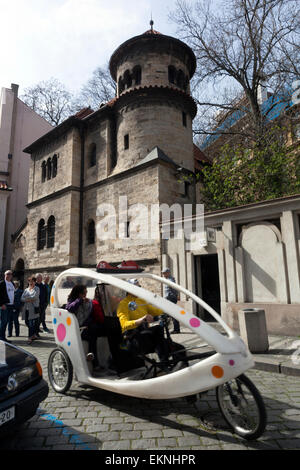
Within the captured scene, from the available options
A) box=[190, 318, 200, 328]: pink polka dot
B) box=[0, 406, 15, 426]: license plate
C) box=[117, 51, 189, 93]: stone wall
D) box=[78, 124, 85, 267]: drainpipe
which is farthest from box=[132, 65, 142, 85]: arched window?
box=[0, 406, 15, 426]: license plate

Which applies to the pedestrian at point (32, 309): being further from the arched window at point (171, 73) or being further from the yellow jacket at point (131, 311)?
the arched window at point (171, 73)

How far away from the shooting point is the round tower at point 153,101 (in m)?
15.6

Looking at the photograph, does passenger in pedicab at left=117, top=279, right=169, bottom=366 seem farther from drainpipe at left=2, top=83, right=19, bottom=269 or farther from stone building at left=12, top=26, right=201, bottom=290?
drainpipe at left=2, top=83, right=19, bottom=269

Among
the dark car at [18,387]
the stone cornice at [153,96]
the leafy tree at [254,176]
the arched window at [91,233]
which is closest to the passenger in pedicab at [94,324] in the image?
the dark car at [18,387]

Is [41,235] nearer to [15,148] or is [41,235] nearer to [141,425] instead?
[15,148]

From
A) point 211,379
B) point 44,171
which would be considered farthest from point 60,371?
point 44,171

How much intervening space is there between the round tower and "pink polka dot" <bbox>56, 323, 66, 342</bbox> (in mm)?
12474

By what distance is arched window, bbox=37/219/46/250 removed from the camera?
20625mm

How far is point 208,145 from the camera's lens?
60.4 feet

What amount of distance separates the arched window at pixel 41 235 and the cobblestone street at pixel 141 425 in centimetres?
1781

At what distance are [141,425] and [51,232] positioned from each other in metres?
18.3

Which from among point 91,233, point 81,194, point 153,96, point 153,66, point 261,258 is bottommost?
point 261,258

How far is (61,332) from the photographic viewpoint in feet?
13.6
